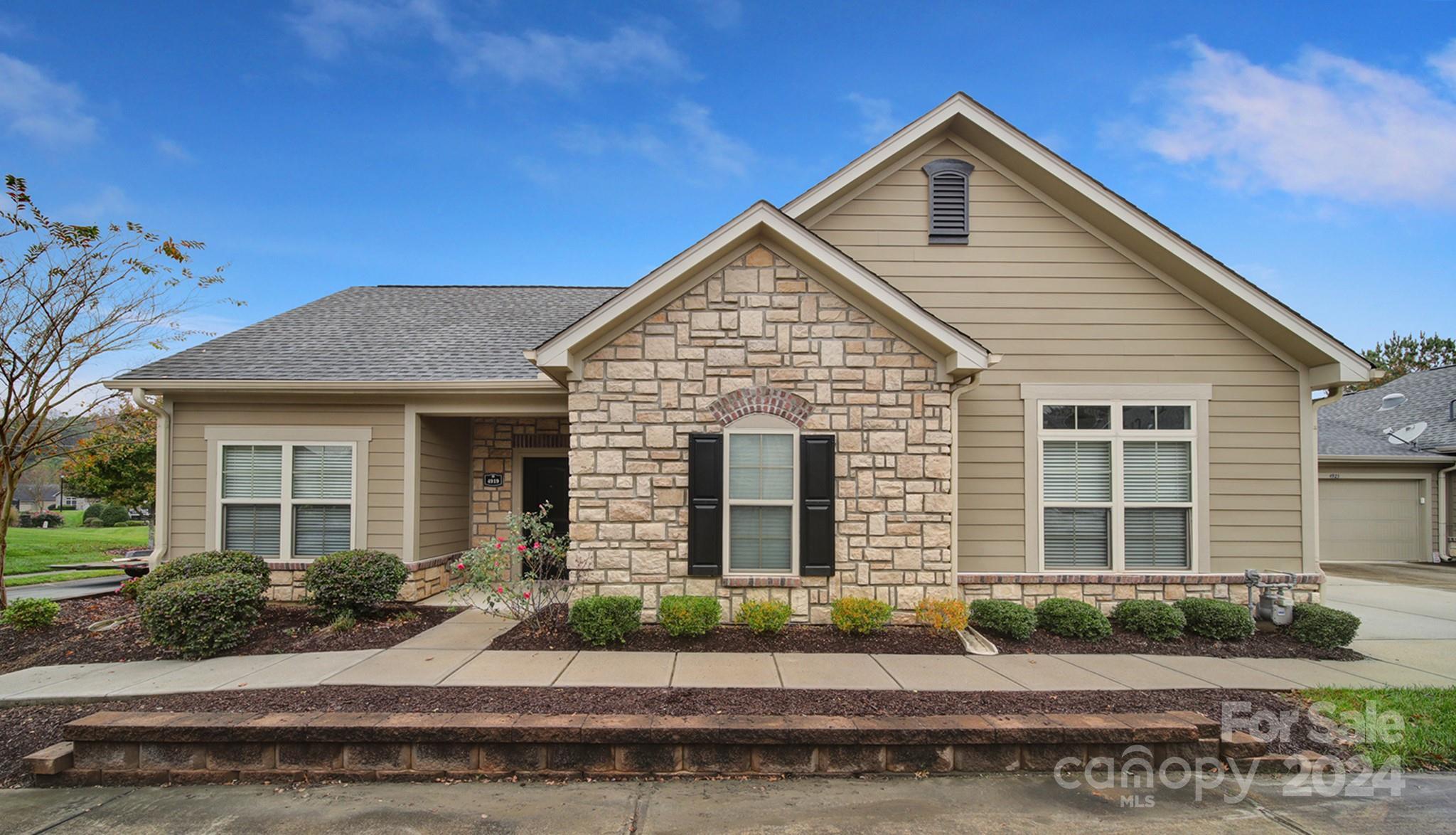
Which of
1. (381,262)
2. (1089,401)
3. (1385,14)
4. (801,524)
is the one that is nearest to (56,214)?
(801,524)

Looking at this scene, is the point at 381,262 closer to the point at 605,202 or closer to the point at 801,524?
the point at 605,202

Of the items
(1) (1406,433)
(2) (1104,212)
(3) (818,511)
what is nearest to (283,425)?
(3) (818,511)

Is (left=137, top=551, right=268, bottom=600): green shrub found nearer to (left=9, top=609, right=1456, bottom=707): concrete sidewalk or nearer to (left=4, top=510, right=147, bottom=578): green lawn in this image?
(left=9, top=609, right=1456, bottom=707): concrete sidewalk

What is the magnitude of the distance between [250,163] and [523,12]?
6.22 metres

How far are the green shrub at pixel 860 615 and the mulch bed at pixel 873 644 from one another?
11cm

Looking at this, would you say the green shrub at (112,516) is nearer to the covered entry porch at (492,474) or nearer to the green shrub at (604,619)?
the covered entry porch at (492,474)

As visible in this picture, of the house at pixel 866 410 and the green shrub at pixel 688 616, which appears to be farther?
the house at pixel 866 410

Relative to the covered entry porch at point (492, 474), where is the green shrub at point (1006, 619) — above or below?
below

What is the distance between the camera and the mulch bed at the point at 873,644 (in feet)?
21.5

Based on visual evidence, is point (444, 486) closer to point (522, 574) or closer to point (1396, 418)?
point (522, 574)

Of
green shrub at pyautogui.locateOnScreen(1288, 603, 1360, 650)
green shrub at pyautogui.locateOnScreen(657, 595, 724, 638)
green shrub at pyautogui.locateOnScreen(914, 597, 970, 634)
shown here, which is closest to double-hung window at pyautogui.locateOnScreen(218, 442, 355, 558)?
green shrub at pyautogui.locateOnScreen(657, 595, 724, 638)

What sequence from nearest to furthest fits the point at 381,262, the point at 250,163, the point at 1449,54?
the point at 1449,54 < the point at 250,163 < the point at 381,262

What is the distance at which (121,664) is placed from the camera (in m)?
6.24

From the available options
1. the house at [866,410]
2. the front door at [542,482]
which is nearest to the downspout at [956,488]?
the house at [866,410]
